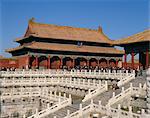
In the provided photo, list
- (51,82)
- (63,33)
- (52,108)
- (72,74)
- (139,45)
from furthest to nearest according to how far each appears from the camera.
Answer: (63,33), (72,74), (51,82), (139,45), (52,108)

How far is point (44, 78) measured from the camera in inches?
1378

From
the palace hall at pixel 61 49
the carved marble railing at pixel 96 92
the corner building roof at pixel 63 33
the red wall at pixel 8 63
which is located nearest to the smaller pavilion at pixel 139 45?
the carved marble railing at pixel 96 92

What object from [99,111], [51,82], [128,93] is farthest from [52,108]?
[51,82]

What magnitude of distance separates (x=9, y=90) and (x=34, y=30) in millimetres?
16195

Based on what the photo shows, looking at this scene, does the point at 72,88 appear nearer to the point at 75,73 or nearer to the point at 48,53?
the point at 75,73

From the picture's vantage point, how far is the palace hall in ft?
140

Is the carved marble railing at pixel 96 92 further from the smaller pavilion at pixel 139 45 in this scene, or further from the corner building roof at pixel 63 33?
the corner building roof at pixel 63 33

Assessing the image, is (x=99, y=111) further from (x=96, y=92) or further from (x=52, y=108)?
(x=52, y=108)

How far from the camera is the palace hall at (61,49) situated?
1678 inches

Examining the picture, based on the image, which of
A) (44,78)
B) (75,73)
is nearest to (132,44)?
(75,73)

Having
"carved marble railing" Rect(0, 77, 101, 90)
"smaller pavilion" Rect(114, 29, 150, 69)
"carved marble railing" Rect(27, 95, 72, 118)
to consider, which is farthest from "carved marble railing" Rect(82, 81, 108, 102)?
"smaller pavilion" Rect(114, 29, 150, 69)

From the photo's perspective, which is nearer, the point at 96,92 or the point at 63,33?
the point at 96,92

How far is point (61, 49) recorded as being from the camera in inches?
1716

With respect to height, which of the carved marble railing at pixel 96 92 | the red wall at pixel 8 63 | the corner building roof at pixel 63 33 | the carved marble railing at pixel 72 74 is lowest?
the carved marble railing at pixel 96 92
